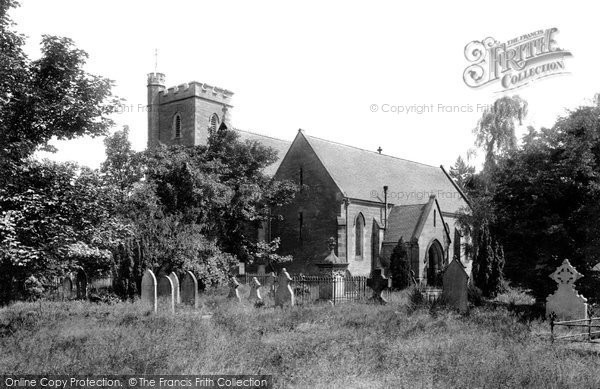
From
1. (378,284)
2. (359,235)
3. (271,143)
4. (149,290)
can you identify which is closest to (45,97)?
(149,290)

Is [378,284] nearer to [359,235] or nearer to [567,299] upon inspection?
[567,299]

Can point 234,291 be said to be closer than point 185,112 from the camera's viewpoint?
Yes

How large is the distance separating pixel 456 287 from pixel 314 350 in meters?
9.40

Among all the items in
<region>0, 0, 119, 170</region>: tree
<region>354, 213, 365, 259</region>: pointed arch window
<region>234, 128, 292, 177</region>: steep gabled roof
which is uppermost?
<region>234, 128, 292, 177</region>: steep gabled roof

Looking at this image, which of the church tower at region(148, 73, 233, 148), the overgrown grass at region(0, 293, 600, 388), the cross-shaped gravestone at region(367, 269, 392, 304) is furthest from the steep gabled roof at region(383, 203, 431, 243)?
the overgrown grass at region(0, 293, 600, 388)

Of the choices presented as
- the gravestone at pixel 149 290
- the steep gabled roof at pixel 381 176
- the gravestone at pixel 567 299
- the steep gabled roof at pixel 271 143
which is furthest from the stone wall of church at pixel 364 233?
the gravestone at pixel 567 299

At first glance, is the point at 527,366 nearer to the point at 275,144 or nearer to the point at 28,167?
the point at 28,167

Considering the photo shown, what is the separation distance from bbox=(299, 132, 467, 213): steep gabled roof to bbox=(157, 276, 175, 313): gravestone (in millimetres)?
13882

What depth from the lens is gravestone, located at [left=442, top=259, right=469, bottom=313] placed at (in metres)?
18.5

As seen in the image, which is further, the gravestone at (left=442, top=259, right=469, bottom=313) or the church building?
the church building

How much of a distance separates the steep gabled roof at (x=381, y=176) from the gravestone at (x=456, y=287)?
1357cm

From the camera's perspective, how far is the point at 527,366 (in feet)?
31.4

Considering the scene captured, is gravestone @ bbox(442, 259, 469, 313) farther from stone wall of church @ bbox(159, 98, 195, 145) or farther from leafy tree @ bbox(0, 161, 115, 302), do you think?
stone wall of church @ bbox(159, 98, 195, 145)

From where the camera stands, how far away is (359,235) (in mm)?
33344
